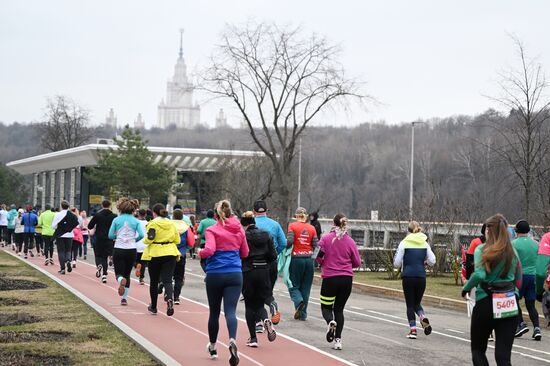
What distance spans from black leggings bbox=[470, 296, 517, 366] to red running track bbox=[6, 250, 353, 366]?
2759 mm

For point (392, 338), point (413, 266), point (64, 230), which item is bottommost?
point (392, 338)

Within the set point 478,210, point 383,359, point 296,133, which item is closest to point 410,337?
point 383,359

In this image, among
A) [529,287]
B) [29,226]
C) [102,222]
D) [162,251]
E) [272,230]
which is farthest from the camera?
[29,226]

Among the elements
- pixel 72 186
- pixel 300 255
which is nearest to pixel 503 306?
pixel 300 255

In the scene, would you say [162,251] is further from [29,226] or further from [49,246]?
[29,226]

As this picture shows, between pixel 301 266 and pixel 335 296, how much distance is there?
2906 mm

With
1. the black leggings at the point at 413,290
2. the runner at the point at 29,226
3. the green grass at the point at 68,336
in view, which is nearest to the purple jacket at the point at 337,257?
the black leggings at the point at 413,290

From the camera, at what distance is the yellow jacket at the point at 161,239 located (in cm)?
1569

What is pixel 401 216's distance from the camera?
108 feet

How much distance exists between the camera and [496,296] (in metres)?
8.94

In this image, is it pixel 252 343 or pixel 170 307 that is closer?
pixel 252 343

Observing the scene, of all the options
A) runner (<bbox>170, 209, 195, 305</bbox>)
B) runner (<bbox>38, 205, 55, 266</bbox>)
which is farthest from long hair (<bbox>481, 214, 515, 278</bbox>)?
runner (<bbox>38, 205, 55, 266</bbox>)

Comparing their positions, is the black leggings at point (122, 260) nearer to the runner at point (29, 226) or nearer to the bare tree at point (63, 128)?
the runner at point (29, 226)

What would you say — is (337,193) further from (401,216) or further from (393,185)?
(401,216)
